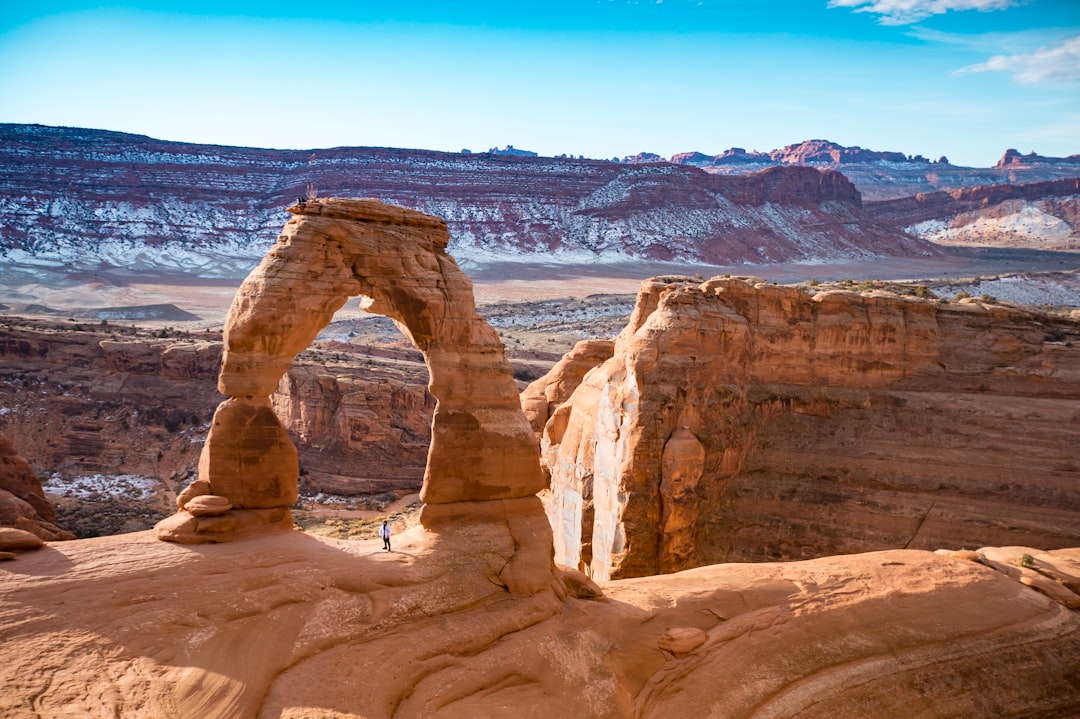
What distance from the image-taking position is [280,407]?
128ft

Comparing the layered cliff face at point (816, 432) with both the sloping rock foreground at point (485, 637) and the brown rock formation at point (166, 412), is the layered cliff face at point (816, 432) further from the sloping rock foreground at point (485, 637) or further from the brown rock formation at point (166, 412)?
the brown rock formation at point (166, 412)

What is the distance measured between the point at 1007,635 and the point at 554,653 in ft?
25.4

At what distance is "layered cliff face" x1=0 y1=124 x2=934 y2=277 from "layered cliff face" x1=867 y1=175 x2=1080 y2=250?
44.9 feet

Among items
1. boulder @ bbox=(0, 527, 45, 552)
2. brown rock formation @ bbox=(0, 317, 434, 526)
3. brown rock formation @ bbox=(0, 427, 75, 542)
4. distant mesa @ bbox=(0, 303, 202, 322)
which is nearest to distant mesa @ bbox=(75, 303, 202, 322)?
→ distant mesa @ bbox=(0, 303, 202, 322)

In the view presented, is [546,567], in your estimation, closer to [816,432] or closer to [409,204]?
[816,432]

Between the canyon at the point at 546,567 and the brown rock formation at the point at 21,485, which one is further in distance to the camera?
the brown rock formation at the point at 21,485

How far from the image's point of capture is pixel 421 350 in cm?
1398

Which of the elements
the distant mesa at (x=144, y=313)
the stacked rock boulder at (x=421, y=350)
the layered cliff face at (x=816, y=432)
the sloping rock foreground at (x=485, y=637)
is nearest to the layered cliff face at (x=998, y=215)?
the distant mesa at (x=144, y=313)

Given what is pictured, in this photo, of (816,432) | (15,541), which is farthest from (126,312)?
(15,541)

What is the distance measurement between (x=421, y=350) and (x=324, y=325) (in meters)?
1.66

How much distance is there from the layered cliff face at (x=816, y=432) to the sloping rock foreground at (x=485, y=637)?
12.3ft

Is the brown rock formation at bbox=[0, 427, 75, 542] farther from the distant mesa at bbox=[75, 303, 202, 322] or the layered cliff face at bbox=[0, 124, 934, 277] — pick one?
the layered cliff face at bbox=[0, 124, 934, 277]

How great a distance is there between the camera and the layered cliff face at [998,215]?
143 m

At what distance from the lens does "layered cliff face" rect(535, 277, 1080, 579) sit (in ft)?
60.8
